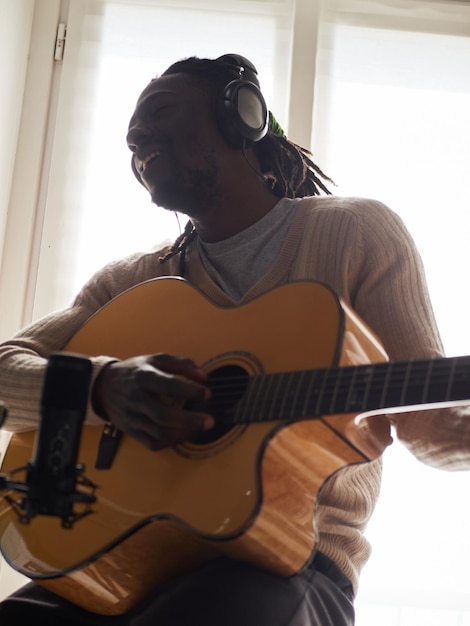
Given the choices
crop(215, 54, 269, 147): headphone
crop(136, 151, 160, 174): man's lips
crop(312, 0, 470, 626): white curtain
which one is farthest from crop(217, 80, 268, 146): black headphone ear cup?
crop(312, 0, 470, 626): white curtain

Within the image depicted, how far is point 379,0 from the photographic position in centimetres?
A: 234

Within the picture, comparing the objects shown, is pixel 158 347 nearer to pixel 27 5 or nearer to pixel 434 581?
pixel 434 581

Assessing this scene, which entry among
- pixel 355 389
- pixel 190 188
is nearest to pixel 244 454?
pixel 355 389

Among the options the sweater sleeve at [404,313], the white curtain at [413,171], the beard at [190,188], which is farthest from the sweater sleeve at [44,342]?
the white curtain at [413,171]

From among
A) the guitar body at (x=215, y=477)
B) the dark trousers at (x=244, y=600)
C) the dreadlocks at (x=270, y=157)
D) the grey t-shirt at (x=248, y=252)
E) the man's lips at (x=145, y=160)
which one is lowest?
the dark trousers at (x=244, y=600)

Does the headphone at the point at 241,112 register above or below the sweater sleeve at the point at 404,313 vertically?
above

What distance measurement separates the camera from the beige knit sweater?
43.6 inches

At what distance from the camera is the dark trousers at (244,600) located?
100 cm

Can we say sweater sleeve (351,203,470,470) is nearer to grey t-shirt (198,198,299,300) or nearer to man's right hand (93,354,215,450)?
grey t-shirt (198,198,299,300)

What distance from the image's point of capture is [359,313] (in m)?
1.27

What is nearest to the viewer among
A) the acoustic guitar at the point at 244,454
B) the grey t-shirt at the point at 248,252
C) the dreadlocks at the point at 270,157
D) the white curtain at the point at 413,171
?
the acoustic guitar at the point at 244,454

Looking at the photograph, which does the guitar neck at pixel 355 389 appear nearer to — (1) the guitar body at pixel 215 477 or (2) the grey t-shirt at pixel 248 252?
(1) the guitar body at pixel 215 477

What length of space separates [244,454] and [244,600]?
7.7 inches

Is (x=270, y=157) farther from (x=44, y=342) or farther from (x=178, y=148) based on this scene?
(x=44, y=342)
